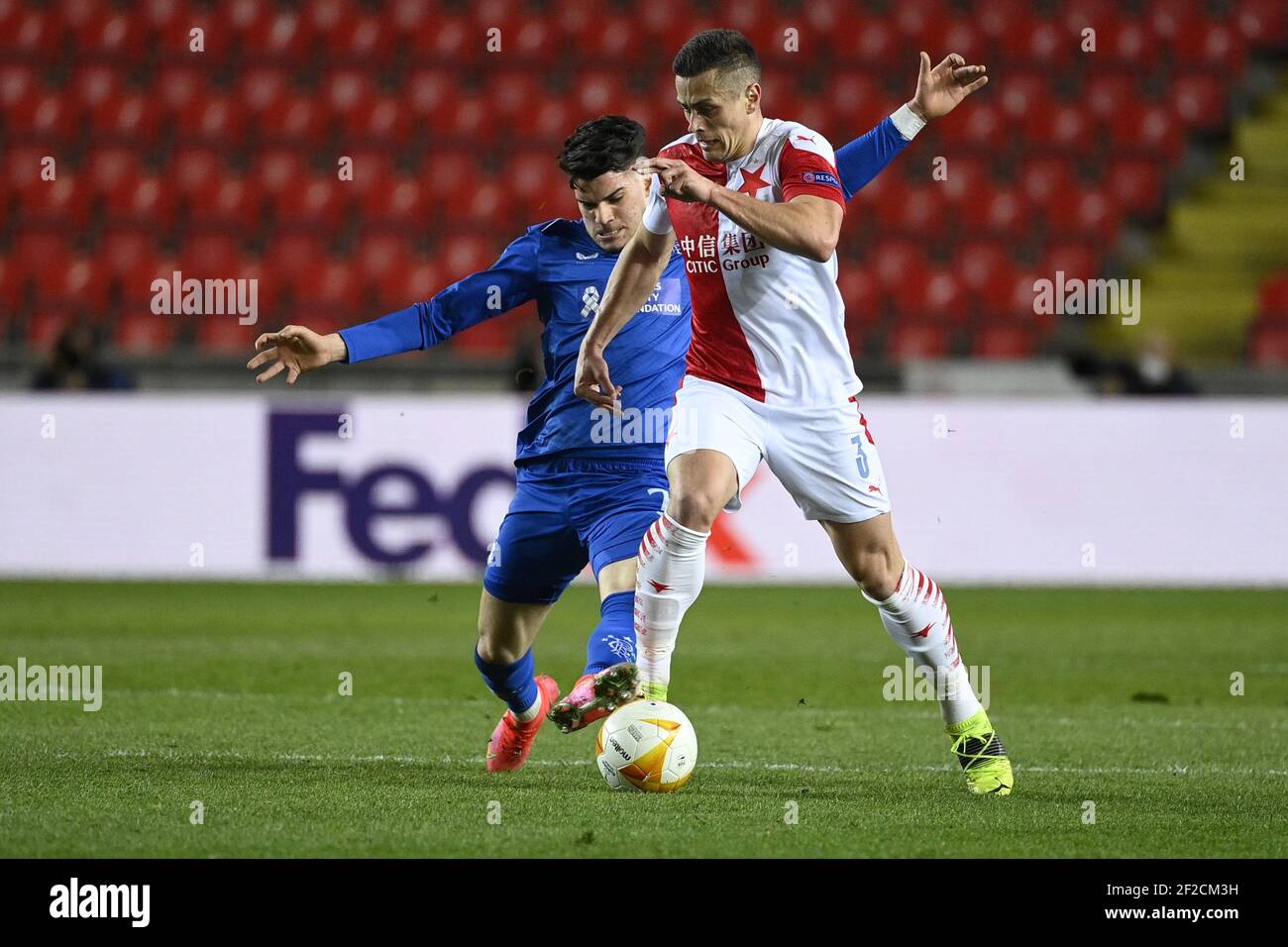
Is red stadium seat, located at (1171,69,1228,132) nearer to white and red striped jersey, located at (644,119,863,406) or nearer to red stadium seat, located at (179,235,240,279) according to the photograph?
red stadium seat, located at (179,235,240,279)

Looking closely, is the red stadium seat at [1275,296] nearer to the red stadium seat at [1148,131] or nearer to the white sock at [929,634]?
the red stadium seat at [1148,131]

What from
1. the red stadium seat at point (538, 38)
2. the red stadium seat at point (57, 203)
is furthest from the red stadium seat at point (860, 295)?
the red stadium seat at point (57, 203)

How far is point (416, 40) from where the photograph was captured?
1928cm

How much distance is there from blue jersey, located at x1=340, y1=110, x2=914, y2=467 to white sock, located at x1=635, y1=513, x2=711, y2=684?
0.67m

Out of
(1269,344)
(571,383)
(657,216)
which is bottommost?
(571,383)

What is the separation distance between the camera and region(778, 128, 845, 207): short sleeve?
524cm

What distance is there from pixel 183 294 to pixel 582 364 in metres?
12.6

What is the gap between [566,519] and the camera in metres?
5.97

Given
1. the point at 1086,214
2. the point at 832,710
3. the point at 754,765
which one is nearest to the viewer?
the point at 754,765

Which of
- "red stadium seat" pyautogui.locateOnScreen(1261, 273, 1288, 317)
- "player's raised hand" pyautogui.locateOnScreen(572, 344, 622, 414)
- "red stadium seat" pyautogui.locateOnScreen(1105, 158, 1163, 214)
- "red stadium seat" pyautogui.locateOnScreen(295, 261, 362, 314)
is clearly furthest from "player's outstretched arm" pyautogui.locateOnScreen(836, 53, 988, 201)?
"red stadium seat" pyautogui.locateOnScreen(1105, 158, 1163, 214)

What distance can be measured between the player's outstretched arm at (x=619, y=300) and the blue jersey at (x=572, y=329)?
1.28ft

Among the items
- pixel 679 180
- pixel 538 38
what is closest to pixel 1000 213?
pixel 538 38

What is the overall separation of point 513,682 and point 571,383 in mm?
1008

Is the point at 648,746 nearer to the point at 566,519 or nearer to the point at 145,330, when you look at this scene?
the point at 566,519
